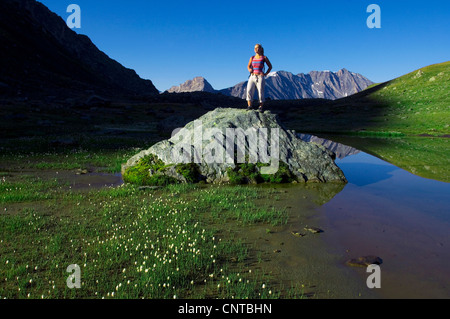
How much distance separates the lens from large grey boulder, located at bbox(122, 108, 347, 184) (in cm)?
1648

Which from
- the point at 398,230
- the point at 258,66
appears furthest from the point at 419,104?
the point at 398,230

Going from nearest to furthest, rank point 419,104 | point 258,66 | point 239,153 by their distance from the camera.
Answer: point 239,153 → point 258,66 → point 419,104

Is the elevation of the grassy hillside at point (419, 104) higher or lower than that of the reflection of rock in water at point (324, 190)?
higher

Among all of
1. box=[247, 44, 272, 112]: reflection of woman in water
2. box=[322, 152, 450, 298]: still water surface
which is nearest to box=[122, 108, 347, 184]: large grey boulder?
box=[247, 44, 272, 112]: reflection of woman in water

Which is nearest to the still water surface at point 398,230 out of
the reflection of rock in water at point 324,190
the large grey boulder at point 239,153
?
the reflection of rock in water at point 324,190

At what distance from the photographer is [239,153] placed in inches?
675

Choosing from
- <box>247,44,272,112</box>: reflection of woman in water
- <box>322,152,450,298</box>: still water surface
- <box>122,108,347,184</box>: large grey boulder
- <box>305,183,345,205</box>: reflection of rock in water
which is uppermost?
<box>247,44,272,112</box>: reflection of woman in water

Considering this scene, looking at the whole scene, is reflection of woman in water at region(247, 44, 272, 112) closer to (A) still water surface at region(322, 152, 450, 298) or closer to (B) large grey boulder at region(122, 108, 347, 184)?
(B) large grey boulder at region(122, 108, 347, 184)

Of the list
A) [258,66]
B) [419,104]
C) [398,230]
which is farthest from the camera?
[419,104]

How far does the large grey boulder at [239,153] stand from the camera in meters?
16.5

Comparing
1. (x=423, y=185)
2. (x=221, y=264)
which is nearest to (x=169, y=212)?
(x=221, y=264)

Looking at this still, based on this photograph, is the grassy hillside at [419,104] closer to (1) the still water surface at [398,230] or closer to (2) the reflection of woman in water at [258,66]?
(2) the reflection of woman in water at [258,66]

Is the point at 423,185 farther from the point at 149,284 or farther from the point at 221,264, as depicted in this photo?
the point at 149,284

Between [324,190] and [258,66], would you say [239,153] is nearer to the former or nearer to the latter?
[324,190]
